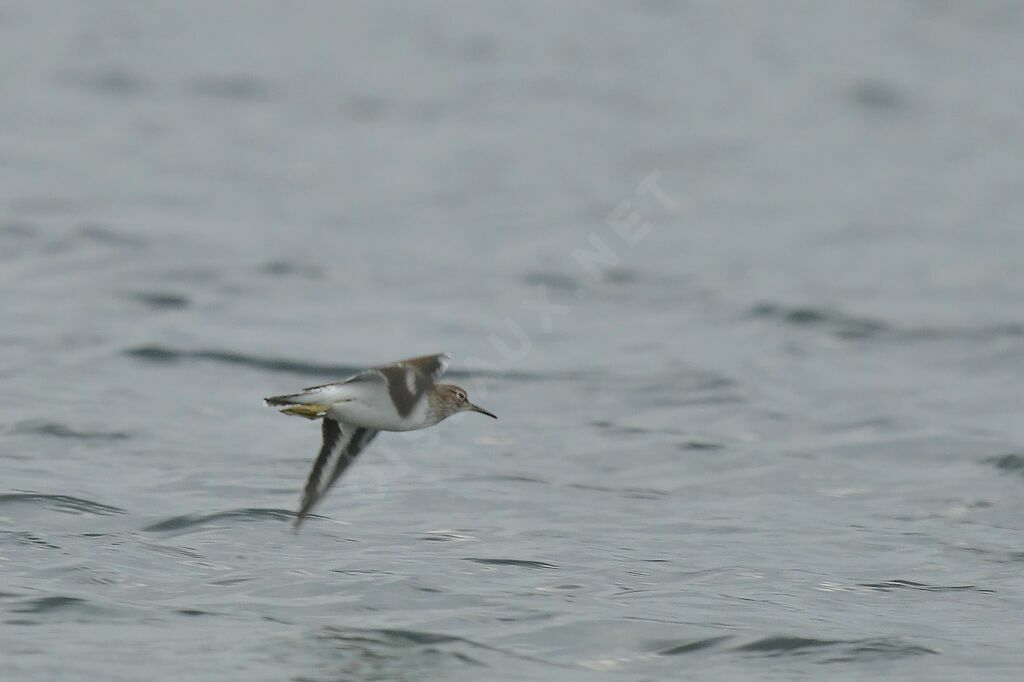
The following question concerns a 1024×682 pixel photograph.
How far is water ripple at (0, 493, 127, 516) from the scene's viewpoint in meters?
11.1

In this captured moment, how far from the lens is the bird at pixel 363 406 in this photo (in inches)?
348

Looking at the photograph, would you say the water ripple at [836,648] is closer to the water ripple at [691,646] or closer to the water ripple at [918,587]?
the water ripple at [691,646]

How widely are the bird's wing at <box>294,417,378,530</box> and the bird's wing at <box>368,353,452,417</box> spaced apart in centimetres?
54

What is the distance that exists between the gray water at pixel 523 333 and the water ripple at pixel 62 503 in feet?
0.11

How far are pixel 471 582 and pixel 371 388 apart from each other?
1.56 metres

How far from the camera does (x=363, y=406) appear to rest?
893 centimetres

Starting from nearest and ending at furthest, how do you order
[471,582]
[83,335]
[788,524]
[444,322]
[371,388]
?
1. [371,388]
2. [471,582]
3. [788,524]
4. [83,335]
5. [444,322]

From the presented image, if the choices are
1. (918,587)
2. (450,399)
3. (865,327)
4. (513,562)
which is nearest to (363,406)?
(450,399)

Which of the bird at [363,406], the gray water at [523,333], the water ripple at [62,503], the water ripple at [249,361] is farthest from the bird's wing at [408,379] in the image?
the water ripple at [249,361]

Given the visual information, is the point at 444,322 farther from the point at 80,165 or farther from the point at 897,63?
the point at 897,63

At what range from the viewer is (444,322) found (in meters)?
17.8

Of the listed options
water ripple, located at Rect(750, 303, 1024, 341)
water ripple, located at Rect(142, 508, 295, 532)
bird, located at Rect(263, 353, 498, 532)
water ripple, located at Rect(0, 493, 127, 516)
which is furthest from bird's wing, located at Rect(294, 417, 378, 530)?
water ripple, located at Rect(750, 303, 1024, 341)

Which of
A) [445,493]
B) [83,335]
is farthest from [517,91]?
[445,493]

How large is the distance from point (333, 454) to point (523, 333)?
8367 mm
